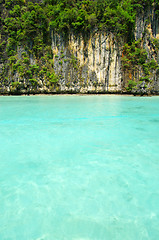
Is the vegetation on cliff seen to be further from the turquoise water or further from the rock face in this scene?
the turquoise water

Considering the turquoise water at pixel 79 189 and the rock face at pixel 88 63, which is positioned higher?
the rock face at pixel 88 63

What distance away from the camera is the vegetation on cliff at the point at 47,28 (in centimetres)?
2202

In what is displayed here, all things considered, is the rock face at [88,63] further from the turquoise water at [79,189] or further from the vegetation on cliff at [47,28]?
the turquoise water at [79,189]

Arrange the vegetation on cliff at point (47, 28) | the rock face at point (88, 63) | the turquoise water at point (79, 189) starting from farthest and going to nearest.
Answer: the rock face at point (88, 63) < the vegetation on cliff at point (47, 28) < the turquoise water at point (79, 189)

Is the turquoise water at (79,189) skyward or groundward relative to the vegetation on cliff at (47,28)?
groundward

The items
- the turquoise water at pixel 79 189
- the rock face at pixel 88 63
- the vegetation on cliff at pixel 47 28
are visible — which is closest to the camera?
the turquoise water at pixel 79 189

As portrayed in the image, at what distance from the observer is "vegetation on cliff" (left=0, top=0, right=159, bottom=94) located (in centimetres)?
2202

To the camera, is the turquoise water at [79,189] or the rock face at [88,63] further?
the rock face at [88,63]

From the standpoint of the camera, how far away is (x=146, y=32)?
22.1m

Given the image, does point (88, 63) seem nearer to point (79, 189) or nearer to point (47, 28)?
point (47, 28)

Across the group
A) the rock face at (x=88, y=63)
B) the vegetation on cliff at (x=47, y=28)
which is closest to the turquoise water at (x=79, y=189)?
the rock face at (x=88, y=63)

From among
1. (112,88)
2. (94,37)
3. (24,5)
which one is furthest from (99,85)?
(24,5)

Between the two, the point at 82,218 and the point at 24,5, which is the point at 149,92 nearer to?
the point at 24,5

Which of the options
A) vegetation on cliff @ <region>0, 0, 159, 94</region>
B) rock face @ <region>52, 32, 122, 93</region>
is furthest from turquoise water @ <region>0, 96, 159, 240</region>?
vegetation on cliff @ <region>0, 0, 159, 94</region>
